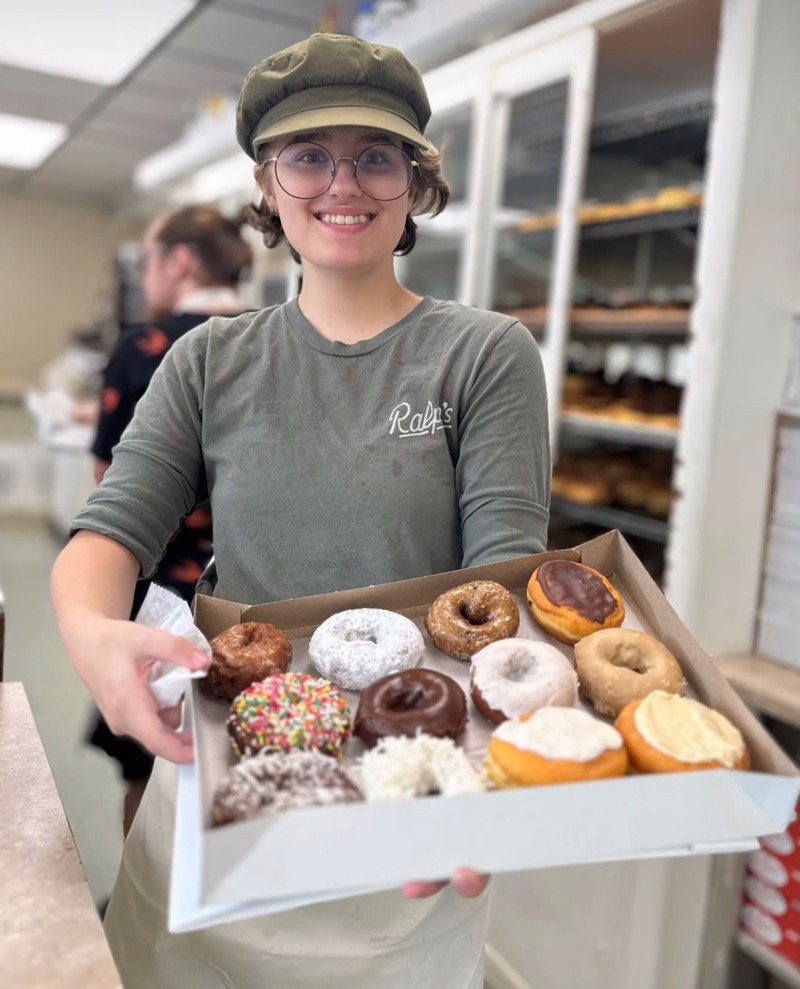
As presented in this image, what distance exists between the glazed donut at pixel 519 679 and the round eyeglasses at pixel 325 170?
0.54m

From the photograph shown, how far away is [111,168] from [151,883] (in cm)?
783

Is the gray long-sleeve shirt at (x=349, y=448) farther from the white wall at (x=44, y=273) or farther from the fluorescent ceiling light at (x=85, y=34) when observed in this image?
the white wall at (x=44, y=273)

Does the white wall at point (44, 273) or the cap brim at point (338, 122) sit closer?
the cap brim at point (338, 122)

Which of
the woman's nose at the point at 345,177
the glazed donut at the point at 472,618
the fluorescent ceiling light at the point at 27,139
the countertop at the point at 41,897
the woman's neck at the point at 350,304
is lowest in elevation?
the countertop at the point at 41,897

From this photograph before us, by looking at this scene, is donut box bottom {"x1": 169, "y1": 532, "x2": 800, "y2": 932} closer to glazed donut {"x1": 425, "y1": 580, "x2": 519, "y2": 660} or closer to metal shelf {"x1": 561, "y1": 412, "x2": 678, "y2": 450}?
glazed donut {"x1": 425, "y1": 580, "x2": 519, "y2": 660}

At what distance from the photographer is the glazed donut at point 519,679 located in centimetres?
86

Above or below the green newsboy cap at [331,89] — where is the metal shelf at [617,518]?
below

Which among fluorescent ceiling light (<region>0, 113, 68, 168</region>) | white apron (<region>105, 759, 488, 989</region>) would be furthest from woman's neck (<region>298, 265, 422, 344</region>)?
fluorescent ceiling light (<region>0, 113, 68, 168</region>)

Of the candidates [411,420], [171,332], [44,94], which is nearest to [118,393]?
[171,332]

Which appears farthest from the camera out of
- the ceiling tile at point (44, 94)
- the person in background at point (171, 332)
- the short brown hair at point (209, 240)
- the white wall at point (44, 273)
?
Result: the white wall at point (44, 273)

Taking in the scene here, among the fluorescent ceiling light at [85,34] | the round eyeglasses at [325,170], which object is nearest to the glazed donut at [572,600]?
the round eyeglasses at [325,170]

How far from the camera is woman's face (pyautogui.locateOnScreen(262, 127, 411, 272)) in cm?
102

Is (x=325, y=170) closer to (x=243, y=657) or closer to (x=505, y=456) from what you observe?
(x=505, y=456)

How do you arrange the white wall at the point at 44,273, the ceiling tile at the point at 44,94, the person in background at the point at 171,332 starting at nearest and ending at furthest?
the person in background at the point at 171,332 → the ceiling tile at the point at 44,94 → the white wall at the point at 44,273
